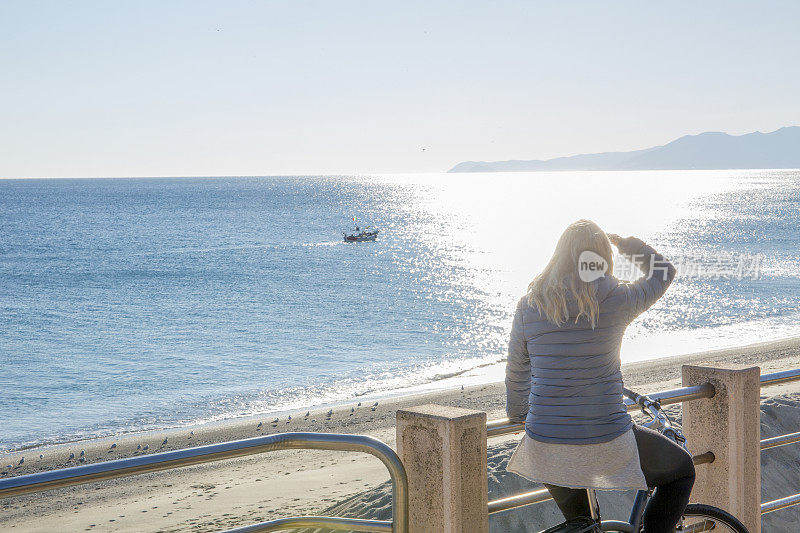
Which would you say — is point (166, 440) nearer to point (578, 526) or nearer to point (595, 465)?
point (578, 526)

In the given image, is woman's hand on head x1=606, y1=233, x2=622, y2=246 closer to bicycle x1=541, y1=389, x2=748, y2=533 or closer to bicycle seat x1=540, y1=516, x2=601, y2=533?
bicycle x1=541, y1=389, x2=748, y2=533

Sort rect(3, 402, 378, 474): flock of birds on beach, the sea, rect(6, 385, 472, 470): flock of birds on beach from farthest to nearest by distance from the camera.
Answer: the sea
rect(3, 402, 378, 474): flock of birds on beach
rect(6, 385, 472, 470): flock of birds on beach

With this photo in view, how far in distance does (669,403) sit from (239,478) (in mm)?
13496

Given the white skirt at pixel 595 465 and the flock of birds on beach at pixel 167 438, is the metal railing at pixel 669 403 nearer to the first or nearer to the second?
the white skirt at pixel 595 465

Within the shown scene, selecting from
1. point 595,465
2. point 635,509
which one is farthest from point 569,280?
point 635,509

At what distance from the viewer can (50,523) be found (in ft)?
45.5

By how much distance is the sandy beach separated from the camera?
11.8 metres

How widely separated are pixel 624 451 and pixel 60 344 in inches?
1439

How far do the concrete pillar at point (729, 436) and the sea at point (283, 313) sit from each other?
2005cm

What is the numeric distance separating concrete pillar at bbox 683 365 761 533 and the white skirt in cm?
126

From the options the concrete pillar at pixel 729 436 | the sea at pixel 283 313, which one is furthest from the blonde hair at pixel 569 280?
the sea at pixel 283 313

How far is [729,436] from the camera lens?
378cm

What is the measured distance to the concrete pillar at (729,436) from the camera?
3727 mm

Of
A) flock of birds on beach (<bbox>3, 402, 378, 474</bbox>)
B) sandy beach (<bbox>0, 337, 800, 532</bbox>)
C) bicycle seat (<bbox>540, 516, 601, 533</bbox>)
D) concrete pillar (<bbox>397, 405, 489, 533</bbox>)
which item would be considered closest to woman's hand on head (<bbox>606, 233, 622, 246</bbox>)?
concrete pillar (<bbox>397, 405, 489, 533</bbox>)
